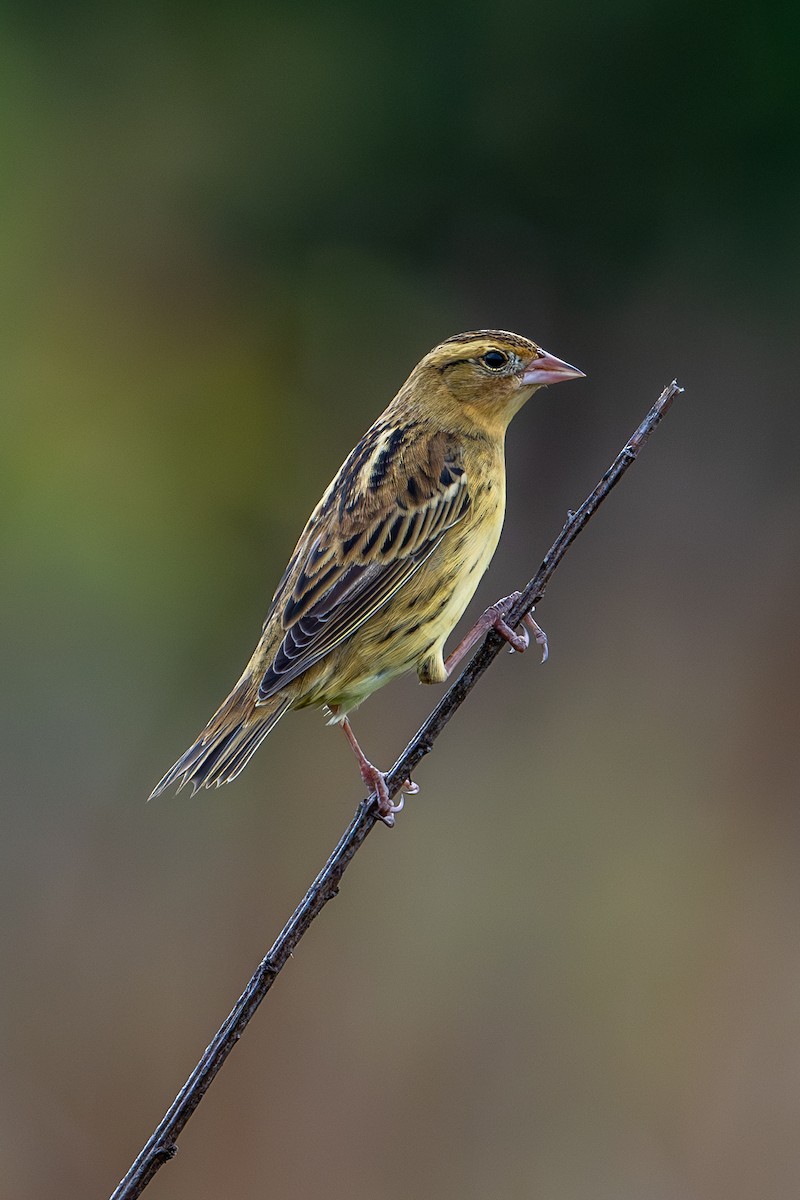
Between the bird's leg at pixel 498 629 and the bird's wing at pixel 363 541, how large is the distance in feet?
0.98

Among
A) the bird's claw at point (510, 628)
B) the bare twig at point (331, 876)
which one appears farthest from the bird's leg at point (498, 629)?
the bare twig at point (331, 876)

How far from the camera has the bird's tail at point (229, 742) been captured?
4.12 meters

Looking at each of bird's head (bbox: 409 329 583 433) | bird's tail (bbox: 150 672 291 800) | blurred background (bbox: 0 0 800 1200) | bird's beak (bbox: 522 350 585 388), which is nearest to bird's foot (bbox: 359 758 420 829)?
bird's tail (bbox: 150 672 291 800)

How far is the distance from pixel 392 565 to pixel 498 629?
854mm

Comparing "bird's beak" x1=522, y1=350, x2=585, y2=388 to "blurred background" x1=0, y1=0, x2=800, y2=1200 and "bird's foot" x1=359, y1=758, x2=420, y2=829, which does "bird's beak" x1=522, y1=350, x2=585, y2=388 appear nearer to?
"bird's foot" x1=359, y1=758, x2=420, y2=829

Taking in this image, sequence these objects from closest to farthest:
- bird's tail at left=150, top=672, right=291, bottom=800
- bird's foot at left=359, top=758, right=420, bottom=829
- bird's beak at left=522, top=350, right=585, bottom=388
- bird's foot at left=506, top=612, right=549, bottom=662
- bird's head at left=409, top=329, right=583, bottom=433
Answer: bird's foot at left=359, top=758, right=420, bottom=829
bird's tail at left=150, top=672, right=291, bottom=800
bird's foot at left=506, top=612, right=549, bottom=662
bird's beak at left=522, top=350, right=585, bottom=388
bird's head at left=409, top=329, right=583, bottom=433

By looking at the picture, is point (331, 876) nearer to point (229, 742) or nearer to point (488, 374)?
point (229, 742)

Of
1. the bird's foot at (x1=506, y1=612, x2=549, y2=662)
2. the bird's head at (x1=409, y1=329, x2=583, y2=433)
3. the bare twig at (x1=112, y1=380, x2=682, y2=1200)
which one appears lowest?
the bare twig at (x1=112, y1=380, x2=682, y2=1200)

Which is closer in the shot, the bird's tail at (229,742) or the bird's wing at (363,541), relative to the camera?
the bird's tail at (229,742)

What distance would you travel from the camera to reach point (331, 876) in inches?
130

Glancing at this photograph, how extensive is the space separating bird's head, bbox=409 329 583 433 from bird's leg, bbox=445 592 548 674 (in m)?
0.70

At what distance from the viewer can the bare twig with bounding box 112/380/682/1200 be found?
111 inches

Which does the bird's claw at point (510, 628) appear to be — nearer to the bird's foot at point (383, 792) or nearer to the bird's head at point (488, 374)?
the bird's foot at point (383, 792)

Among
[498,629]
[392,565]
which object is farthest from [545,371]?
[498,629]
